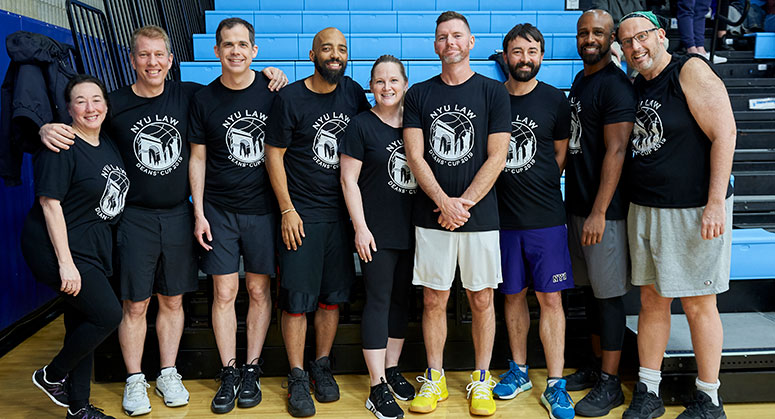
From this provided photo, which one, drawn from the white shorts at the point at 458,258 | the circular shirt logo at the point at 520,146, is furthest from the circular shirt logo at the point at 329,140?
the circular shirt logo at the point at 520,146

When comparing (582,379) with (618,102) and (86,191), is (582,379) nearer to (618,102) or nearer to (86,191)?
(618,102)

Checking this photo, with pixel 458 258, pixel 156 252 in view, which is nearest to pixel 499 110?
pixel 458 258

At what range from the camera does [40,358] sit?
314 centimetres

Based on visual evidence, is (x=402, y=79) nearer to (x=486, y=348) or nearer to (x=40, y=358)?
(x=486, y=348)

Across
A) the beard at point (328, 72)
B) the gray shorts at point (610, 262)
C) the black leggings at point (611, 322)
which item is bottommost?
the black leggings at point (611, 322)

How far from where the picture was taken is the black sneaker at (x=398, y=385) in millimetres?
2607

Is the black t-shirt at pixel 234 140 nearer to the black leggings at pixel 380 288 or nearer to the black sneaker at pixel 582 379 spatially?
the black leggings at pixel 380 288

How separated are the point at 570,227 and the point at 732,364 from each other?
2.78 feet

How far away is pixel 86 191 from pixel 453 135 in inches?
54.4

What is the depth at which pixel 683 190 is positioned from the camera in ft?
7.36

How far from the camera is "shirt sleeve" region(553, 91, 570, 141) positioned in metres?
2.48

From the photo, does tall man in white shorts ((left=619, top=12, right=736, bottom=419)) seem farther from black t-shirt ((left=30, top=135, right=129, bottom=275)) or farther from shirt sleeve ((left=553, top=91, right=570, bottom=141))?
black t-shirt ((left=30, top=135, right=129, bottom=275))

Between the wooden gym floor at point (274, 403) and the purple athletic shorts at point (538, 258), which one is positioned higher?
the purple athletic shorts at point (538, 258)

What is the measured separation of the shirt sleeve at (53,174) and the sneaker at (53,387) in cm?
73
